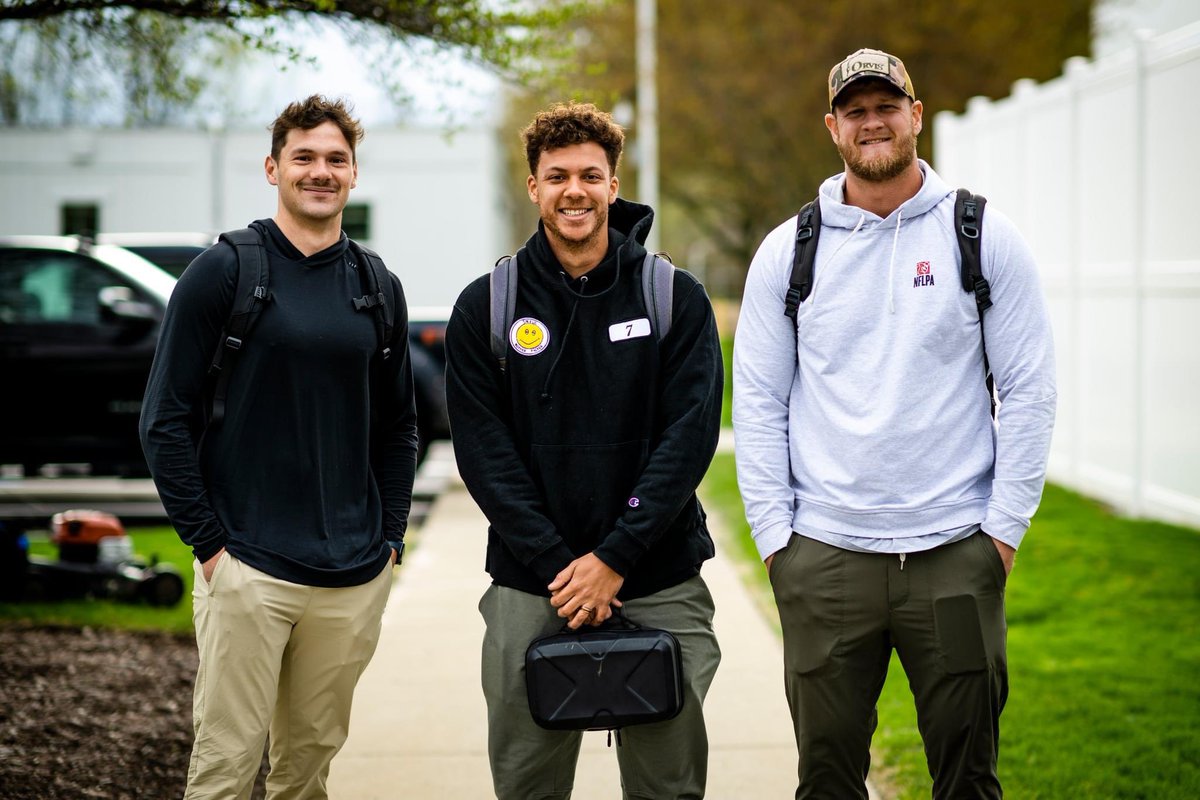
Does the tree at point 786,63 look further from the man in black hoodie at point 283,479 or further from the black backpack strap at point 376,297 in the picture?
the man in black hoodie at point 283,479

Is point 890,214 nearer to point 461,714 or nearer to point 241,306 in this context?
point 241,306

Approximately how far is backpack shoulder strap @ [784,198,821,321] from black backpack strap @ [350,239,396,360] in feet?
3.64

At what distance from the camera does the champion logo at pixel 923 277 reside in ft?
10.8

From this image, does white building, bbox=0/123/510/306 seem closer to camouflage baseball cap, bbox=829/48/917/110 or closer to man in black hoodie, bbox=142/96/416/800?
man in black hoodie, bbox=142/96/416/800

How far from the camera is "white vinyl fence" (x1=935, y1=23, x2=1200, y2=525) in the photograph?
27.8 feet

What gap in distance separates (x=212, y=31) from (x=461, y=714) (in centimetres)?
390

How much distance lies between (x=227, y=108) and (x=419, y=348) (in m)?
2.76

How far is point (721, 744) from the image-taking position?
5.12 metres

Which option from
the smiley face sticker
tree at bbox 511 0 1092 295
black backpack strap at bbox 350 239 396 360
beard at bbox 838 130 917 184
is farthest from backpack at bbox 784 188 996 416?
tree at bbox 511 0 1092 295

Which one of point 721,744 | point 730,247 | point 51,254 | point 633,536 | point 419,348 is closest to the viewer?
point 633,536

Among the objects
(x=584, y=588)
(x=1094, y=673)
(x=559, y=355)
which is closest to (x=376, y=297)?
(x=559, y=355)

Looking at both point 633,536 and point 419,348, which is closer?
point 633,536

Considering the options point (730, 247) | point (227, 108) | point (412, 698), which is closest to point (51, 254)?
point (227, 108)

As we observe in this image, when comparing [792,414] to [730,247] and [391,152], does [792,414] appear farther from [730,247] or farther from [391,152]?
[730,247]
